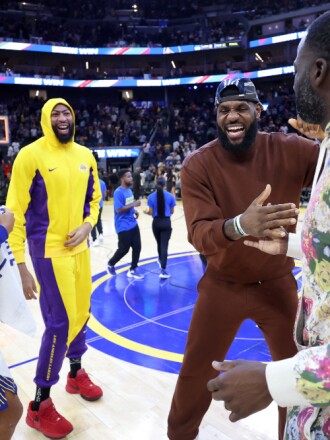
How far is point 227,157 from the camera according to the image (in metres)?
2.43

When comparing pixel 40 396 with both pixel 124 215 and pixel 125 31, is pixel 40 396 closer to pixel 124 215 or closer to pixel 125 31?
pixel 124 215

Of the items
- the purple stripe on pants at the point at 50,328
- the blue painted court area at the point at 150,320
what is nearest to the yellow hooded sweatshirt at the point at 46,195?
the purple stripe on pants at the point at 50,328

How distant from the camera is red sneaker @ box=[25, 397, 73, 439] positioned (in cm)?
292

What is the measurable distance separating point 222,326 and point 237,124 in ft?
3.81

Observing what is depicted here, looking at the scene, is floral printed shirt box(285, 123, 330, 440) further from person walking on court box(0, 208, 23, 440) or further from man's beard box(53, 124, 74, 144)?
man's beard box(53, 124, 74, 144)

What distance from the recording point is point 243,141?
2.37m

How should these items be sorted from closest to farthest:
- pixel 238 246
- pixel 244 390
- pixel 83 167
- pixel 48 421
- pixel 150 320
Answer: pixel 244 390
pixel 238 246
pixel 48 421
pixel 83 167
pixel 150 320

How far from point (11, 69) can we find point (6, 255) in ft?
106

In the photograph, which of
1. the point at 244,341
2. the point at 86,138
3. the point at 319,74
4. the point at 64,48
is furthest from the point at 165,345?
the point at 64,48

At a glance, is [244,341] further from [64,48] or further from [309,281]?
[64,48]

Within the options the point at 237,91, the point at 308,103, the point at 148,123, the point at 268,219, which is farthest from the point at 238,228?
Answer: the point at 148,123

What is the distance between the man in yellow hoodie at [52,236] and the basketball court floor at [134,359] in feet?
1.19

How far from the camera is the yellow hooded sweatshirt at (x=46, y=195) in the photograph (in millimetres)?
2992

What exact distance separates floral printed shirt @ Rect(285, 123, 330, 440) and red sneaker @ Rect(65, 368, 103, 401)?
2.36 meters
